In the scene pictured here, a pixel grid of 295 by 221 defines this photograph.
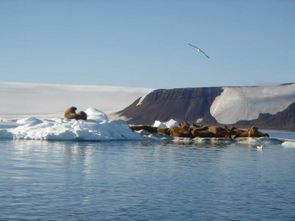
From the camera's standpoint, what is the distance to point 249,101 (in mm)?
187125

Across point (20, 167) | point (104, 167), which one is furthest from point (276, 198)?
point (20, 167)

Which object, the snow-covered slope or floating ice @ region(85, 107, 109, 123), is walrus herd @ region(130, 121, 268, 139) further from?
the snow-covered slope

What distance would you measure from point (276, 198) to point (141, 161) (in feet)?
38.3

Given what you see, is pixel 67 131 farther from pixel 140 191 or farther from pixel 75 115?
pixel 140 191

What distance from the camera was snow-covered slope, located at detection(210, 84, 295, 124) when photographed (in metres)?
184

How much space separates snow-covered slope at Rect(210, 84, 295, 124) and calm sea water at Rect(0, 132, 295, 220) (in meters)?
159

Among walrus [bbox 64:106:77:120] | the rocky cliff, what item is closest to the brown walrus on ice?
walrus [bbox 64:106:77:120]

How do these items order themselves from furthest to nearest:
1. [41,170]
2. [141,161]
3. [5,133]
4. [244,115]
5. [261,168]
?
[244,115], [5,133], [141,161], [261,168], [41,170]

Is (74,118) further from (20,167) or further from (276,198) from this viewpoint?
(276,198)

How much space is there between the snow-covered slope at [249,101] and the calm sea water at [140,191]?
159 meters

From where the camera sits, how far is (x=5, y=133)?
4784 centimetres

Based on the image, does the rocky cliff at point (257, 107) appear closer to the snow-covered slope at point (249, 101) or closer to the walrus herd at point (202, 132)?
the snow-covered slope at point (249, 101)

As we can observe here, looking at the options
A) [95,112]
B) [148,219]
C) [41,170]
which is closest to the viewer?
[148,219]

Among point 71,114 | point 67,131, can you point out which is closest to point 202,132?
point 71,114
